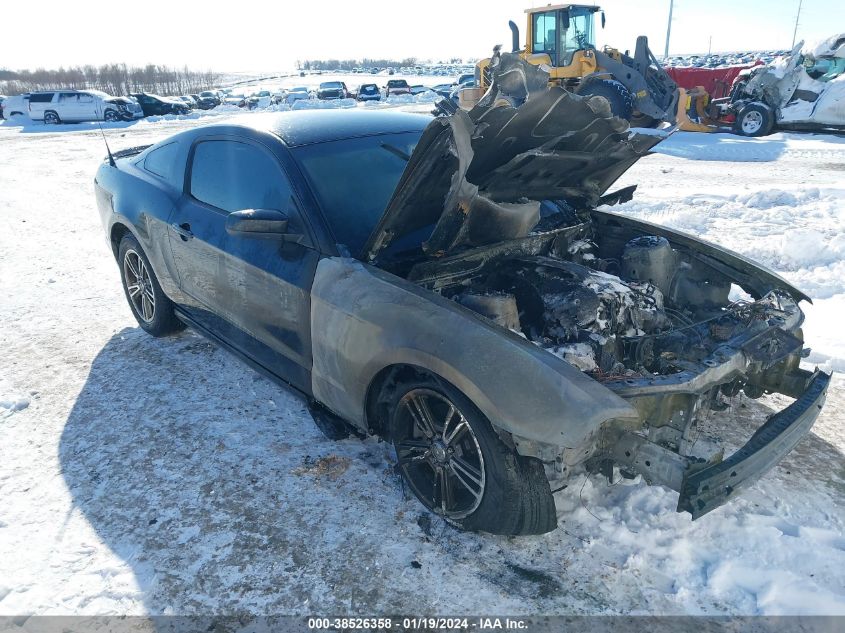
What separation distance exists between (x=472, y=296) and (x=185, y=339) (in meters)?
2.87

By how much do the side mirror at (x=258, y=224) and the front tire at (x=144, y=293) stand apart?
5.74 feet

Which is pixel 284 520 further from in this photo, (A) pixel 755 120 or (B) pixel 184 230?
(A) pixel 755 120

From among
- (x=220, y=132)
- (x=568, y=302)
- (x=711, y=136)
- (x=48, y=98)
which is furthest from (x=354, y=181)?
(x=48, y=98)

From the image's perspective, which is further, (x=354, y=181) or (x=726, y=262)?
(x=726, y=262)

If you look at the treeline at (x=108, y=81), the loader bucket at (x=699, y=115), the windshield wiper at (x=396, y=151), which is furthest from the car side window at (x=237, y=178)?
the treeline at (x=108, y=81)

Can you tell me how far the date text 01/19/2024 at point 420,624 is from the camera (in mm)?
2266

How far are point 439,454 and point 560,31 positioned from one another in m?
14.2

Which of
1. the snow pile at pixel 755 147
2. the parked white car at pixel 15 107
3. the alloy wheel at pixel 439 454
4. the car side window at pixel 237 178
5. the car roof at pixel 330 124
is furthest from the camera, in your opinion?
the parked white car at pixel 15 107

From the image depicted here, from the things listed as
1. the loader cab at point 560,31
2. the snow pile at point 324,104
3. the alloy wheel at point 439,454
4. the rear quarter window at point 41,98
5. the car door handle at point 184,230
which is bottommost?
the alloy wheel at point 439,454

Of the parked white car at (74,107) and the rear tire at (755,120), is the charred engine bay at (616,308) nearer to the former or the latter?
the rear tire at (755,120)

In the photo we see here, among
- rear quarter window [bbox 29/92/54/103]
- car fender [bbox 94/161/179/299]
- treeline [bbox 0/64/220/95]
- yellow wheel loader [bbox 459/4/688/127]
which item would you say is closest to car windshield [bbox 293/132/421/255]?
car fender [bbox 94/161/179/299]

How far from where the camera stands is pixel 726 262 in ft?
12.1

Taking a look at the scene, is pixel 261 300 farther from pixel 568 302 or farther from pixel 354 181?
pixel 568 302

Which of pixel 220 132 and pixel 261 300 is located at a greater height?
pixel 220 132
